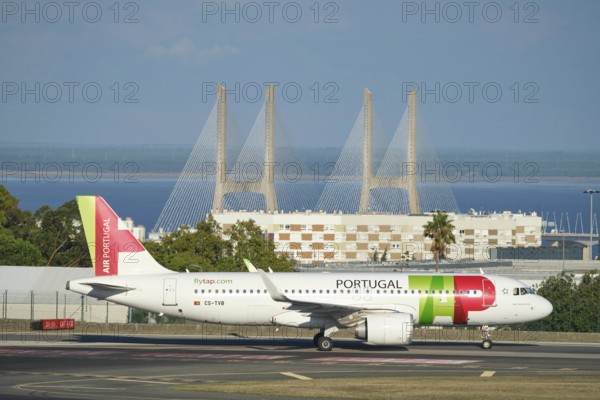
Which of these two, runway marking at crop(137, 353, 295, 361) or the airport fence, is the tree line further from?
runway marking at crop(137, 353, 295, 361)

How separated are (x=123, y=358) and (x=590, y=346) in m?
21.4

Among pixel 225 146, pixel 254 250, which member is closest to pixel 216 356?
pixel 254 250

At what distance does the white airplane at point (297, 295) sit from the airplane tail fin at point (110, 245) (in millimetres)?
42

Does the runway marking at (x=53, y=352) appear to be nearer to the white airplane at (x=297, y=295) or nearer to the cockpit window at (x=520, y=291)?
the white airplane at (x=297, y=295)

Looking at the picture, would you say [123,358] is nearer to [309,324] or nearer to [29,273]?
Result: [309,324]

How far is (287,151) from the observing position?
7672 inches

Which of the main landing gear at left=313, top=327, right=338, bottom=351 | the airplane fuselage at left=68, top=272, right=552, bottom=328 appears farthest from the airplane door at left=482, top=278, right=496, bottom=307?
the main landing gear at left=313, top=327, right=338, bottom=351

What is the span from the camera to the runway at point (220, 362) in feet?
128

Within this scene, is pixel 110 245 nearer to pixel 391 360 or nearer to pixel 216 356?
pixel 216 356

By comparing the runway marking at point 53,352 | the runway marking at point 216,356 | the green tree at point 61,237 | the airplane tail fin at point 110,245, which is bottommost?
the runway marking at point 216,356

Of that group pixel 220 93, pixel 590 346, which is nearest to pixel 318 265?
pixel 220 93

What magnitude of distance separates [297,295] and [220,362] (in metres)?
6.63

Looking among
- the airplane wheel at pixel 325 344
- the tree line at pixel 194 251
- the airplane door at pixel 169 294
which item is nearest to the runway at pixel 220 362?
the airplane wheel at pixel 325 344

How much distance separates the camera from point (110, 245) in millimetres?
52719
